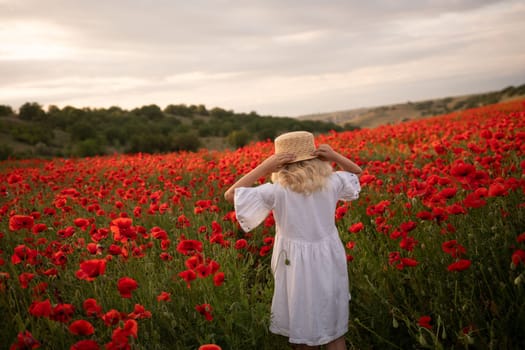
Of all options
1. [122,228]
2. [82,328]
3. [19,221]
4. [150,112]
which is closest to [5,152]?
[19,221]

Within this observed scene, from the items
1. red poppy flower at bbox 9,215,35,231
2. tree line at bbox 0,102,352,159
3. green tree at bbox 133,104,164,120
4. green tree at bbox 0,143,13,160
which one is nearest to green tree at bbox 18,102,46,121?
tree line at bbox 0,102,352,159

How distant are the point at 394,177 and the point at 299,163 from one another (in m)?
3.60

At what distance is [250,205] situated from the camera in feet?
7.25

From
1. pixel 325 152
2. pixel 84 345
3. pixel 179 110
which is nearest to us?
pixel 84 345

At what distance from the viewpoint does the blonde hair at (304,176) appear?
7.38 ft

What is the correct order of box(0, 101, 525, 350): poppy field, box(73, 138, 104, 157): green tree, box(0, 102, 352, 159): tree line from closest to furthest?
box(0, 101, 525, 350): poppy field < box(73, 138, 104, 157): green tree < box(0, 102, 352, 159): tree line

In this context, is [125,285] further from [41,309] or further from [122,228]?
[122,228]

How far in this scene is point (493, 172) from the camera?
398cm

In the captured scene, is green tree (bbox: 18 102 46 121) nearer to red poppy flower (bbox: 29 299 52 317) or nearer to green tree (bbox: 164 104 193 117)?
green tree (bbox: 164 104 193 117)

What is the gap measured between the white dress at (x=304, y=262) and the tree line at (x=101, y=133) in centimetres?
2008

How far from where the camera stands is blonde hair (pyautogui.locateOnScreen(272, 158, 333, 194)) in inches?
88.6

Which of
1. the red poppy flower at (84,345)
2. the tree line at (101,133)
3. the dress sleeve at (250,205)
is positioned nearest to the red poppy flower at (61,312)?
the red poppy flower at (84,345)

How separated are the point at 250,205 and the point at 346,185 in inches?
29.6

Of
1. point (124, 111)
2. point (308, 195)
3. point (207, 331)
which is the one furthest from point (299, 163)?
point (124, 111)
